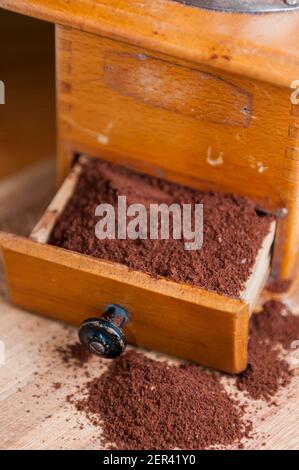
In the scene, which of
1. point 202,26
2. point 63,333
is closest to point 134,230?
point 63,333

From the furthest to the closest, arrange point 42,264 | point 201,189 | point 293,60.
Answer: point 201,189 → point 42,264 → point 293,60

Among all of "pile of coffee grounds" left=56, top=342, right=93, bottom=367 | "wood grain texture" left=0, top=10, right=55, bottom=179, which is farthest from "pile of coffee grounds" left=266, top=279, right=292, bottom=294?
"wood grain texture" left=0, top=10, right=55, bottom=179

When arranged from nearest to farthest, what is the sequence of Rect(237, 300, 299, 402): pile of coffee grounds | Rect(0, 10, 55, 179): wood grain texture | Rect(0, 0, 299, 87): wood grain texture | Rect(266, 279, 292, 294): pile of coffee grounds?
1. Rect(0, 0, 299, 87): wood grain texture
2. Rect(237, 300, 299, 402): pile of coffee grounds
3. Rect(266, 279, 292, 294): pile of coffee grounds
4. Rect(0, 10, 55, 179): wood grain texture

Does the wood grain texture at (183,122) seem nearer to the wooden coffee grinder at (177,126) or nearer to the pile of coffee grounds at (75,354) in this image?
the wooden coffee grinder at (177,126)

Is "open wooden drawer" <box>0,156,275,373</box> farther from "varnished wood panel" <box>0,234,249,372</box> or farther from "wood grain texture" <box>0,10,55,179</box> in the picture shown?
"wood grain texture" <box>0,10,55,179</box>

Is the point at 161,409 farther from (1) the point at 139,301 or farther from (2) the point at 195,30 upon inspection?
(2) the point at 195,30

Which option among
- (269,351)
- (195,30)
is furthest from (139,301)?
(195,30)

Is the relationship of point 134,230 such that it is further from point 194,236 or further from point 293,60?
point 293,60
